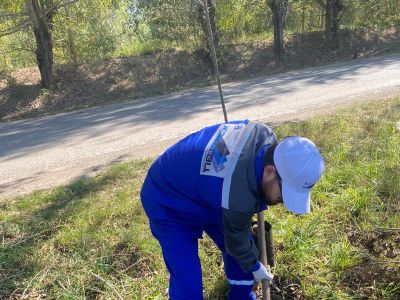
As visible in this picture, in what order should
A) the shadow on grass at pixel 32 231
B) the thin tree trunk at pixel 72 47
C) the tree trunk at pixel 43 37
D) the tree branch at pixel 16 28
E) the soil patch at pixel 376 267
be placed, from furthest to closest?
the thin tree trunk at pixel 72 47 → the tree trunk at pixel 43 37 → the tree branch at pixel 16 28 → the shadow on grass at pixel 32 231 → the soil patch at pixel 376 267

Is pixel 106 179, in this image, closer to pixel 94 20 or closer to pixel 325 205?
pixel 325 205

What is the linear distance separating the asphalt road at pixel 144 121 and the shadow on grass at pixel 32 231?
564 mm

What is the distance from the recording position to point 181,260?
2205 millimetres

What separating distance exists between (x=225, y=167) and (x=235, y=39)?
16.2 m

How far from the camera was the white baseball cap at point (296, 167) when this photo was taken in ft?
5.62

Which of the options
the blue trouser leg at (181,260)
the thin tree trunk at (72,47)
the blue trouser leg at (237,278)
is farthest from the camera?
the thin tree trunk at (72,47)

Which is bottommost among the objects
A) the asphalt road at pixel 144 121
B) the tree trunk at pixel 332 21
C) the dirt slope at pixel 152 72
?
the asphalt road at pixel 144 121

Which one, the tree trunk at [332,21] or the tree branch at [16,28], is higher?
the tree branch at [16,28]

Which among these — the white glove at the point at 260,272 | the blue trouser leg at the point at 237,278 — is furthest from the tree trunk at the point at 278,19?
the white glove at the point at 260,272

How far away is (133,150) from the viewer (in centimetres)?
582

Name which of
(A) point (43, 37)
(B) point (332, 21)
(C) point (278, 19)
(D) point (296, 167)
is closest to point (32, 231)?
(D) point (296, 167)

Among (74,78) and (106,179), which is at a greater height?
(74,78)

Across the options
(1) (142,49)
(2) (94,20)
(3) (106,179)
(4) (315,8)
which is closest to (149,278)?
(3) (106,179)

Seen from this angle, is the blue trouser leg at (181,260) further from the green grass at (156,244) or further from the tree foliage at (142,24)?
the tree foliage at (142,24)
